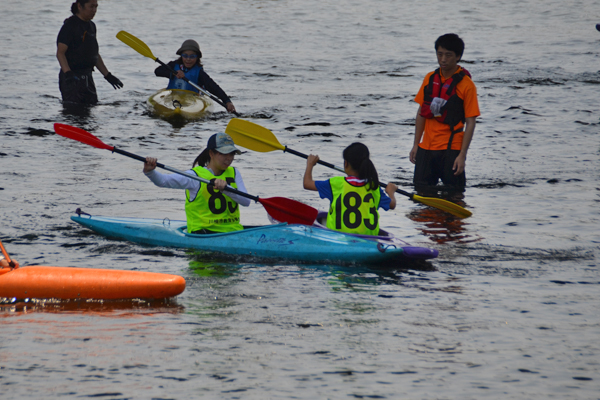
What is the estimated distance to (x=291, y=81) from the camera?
1670 cm

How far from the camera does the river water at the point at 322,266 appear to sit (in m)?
3.70

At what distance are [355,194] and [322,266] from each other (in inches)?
23.2

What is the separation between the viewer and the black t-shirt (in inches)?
413

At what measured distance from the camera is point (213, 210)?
593 cm

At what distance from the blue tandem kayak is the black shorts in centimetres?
155

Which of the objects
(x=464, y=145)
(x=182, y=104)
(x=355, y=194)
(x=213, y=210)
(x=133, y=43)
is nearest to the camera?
(x=355, y=194)

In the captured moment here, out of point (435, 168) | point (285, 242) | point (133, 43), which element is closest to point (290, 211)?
point (285, 242)

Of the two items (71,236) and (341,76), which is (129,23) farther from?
(71,236)

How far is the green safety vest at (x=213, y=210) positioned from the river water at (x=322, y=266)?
0.29 m

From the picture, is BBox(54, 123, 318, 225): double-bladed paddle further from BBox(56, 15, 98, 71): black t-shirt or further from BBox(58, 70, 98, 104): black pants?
BBox(58, 70, 98, 104): black pants

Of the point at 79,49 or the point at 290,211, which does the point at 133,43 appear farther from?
the point at 290,211

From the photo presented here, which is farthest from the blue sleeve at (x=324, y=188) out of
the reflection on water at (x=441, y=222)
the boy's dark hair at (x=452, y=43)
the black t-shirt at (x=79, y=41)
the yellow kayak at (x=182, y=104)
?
the yellow kayak at (x=182, y=104)

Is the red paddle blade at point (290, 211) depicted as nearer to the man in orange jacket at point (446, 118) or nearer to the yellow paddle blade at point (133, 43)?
the man in orange jacket at point (446, 118)

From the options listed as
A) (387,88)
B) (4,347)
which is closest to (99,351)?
(4,347)
